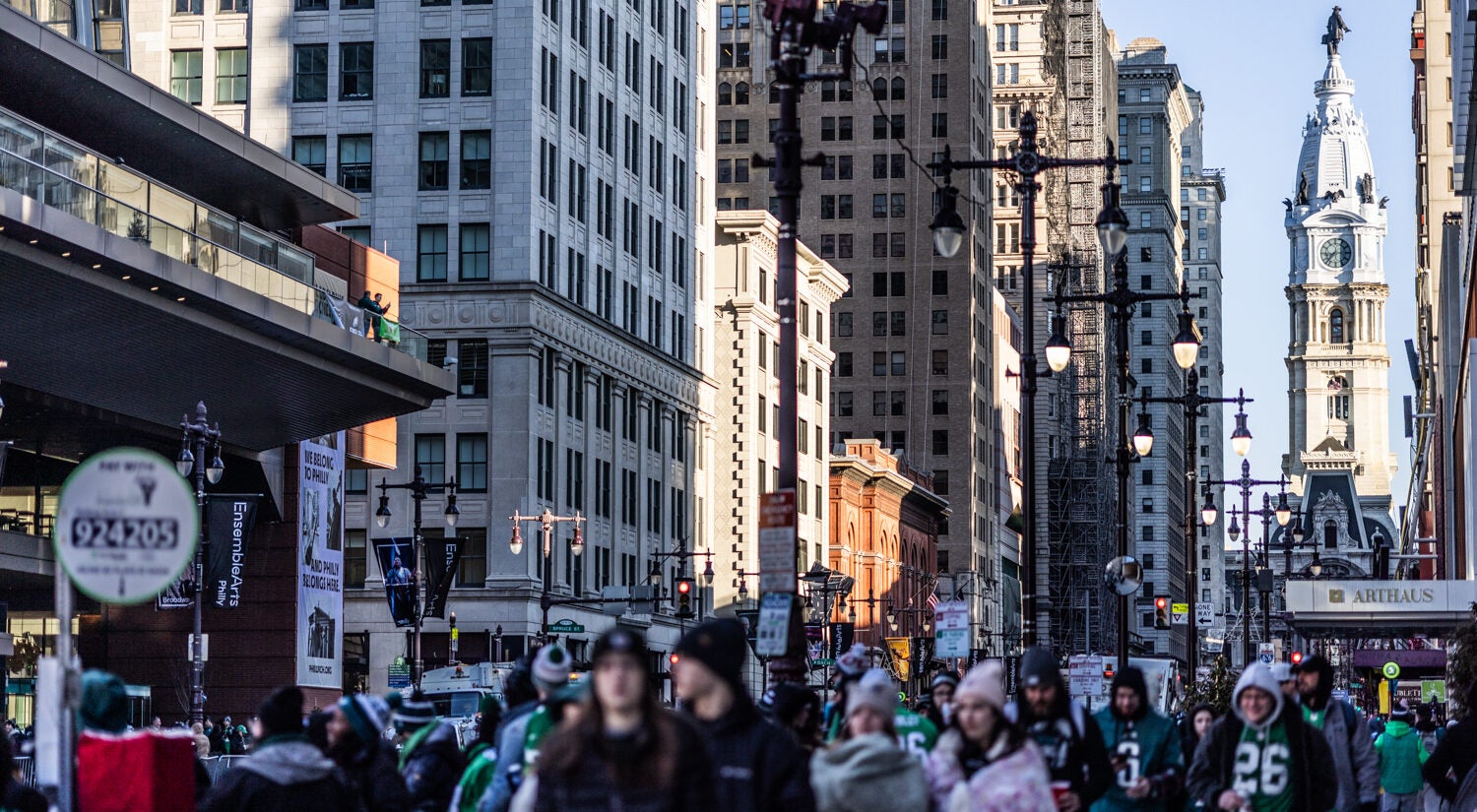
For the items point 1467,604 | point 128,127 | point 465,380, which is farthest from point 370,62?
point 1467,604

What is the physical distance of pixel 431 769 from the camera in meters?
13.7

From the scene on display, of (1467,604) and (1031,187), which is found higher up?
(1031,187)

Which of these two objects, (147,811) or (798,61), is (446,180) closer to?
(798,61)

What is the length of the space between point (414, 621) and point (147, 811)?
143 ft

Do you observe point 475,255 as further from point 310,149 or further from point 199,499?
point 199,499

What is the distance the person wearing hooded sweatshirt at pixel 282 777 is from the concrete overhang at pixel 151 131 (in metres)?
36.4

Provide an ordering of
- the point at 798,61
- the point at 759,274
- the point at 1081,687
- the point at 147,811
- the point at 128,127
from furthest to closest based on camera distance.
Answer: the point at 759,274
the point at 128,127
the point at 1081,687
the point at 798,61
the point at 147,811

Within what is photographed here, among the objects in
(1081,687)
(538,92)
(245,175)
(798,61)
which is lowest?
(1081,687)

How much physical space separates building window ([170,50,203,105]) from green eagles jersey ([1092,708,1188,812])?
74463mm

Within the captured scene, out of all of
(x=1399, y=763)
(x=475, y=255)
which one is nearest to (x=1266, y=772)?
(x=1399, y=763)

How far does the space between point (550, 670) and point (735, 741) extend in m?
3.35

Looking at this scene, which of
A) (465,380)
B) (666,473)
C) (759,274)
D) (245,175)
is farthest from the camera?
(759,274)

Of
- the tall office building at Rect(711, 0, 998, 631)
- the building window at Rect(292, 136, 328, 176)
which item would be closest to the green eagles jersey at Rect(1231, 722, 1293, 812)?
the building window at Rect(292, 136, 328, 176)

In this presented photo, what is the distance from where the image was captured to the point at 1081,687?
119ft
